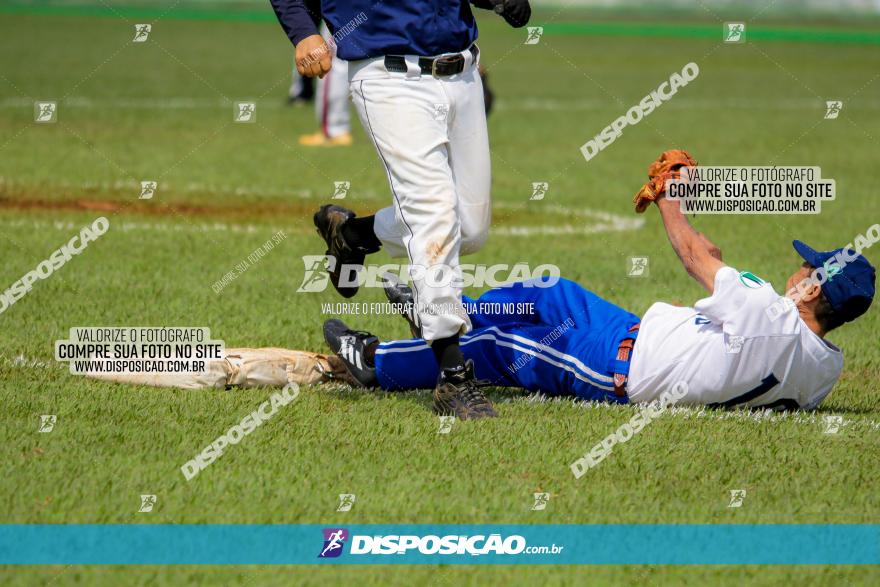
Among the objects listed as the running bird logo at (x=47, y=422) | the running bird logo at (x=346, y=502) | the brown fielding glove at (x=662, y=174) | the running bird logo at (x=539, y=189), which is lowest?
the running bird logo at (x=539, y=189)

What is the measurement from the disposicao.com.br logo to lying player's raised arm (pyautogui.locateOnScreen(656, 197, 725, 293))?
1.82m

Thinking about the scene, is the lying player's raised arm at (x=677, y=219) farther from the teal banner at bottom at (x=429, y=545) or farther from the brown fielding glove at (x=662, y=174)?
the teal banner at bottom at (x=429, y=545)

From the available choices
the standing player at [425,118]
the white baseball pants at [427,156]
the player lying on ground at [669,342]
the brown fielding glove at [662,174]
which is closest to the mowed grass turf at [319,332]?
the player lying on ground at [669,342]

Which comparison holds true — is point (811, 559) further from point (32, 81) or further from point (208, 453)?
point (32, 81)

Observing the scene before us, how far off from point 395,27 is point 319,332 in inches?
97.8

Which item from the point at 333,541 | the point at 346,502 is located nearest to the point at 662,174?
the point at 346,502

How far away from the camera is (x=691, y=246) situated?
20.6 ft

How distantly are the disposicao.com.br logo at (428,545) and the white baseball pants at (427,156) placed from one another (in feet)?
5.39

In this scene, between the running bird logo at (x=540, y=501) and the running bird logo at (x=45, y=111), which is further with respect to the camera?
the running bird logo at (x=45, y=111)

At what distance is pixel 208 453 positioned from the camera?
18.9ft

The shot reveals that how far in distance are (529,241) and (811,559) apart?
693 cm

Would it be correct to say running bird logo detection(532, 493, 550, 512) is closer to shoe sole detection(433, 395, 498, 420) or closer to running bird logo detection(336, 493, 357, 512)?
running bird logo detection(336, 493, 357, 512)

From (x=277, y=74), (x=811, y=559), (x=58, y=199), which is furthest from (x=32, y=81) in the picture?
(x=811, y=559)

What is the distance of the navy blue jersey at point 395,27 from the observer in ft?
21.2
